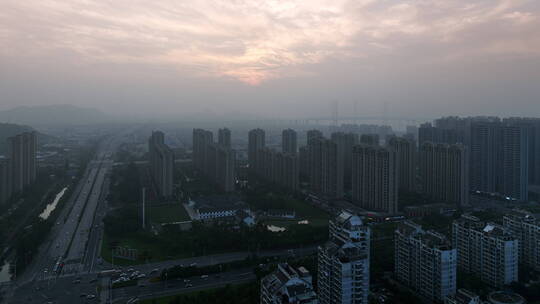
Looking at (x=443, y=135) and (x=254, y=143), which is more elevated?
(x=443, y=135)

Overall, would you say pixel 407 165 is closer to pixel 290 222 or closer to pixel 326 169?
pixel 326 169

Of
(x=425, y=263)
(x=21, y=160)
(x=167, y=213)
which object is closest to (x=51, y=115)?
(x=21, y=160)

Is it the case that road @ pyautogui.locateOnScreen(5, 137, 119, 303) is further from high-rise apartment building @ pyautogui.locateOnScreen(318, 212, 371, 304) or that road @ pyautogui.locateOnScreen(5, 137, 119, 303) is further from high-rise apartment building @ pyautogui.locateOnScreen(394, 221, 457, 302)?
high-rise apartment building @ pyautogui.locateOnScreen(394, 221, 457, 302)

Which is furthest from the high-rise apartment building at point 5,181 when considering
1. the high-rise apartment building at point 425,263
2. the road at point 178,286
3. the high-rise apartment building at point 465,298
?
the high-rise apartment building at point 465,298

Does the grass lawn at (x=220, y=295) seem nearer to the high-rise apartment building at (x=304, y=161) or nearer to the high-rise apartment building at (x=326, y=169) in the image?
the high-rise apartment building at (x=326, y=169)

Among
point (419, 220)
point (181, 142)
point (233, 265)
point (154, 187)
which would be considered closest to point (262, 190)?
point (154, 187)

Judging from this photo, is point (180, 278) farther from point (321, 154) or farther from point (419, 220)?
point (321, 154)

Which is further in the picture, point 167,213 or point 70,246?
point 167,213
